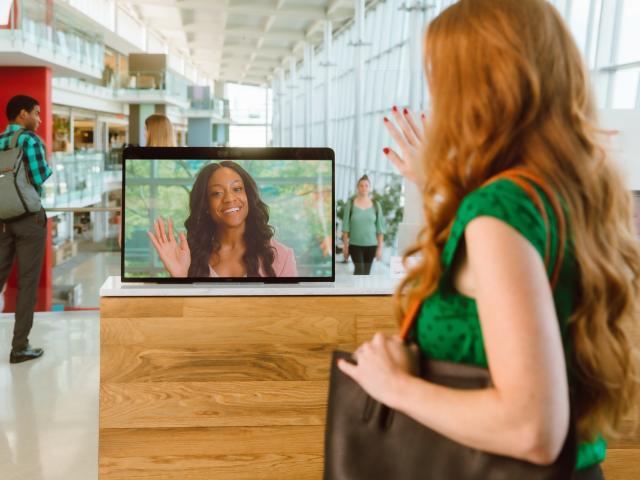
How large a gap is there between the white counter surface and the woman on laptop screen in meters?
0.05

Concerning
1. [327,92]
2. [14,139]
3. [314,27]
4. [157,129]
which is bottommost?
[14,139]

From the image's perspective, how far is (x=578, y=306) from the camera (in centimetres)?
77

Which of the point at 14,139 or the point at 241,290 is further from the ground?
the point at 14,139

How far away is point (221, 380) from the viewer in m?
1.83

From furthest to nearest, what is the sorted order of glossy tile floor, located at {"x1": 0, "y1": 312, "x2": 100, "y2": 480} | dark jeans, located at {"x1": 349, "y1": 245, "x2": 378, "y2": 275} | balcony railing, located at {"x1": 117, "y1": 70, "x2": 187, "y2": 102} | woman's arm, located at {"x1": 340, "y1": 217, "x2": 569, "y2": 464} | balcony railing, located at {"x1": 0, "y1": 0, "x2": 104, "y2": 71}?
balcony railing, located at {"x1": 117, "y1": 70, "x2": 187, "y2": 102}
balcony railing, located at {"x1": 0, "y1": 0, "x2": 104, "y2": 71}
glossy tile floor, located at {"x1": 0, "y1": 312, "x2": 100, "y2": 480}
dark jeans, located at {"x1": 349, "y1": 245, "x2": 378, "y2": 275}
woman's arm, located at {"x1": 340, "y1": 217, "x2": 569, "y2": 464}

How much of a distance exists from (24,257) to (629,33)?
5129mm

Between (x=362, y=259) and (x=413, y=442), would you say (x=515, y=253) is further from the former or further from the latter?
(x=362, y=259)

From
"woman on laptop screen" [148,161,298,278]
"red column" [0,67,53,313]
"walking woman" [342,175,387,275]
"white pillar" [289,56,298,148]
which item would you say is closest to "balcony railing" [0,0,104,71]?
"red column" [0,67,53,313]

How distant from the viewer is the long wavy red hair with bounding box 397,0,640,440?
743mm

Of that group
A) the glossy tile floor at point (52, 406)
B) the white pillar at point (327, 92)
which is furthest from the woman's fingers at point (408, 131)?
the white pillar at point (327, 92)

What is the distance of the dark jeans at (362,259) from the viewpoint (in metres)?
2.22

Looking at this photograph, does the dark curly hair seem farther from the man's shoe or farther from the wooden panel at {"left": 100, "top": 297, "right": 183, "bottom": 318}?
the man's shoe

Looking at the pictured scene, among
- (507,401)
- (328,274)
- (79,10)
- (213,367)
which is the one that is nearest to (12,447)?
(213,367)

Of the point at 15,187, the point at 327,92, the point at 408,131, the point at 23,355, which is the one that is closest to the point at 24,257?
the point at 15,187
